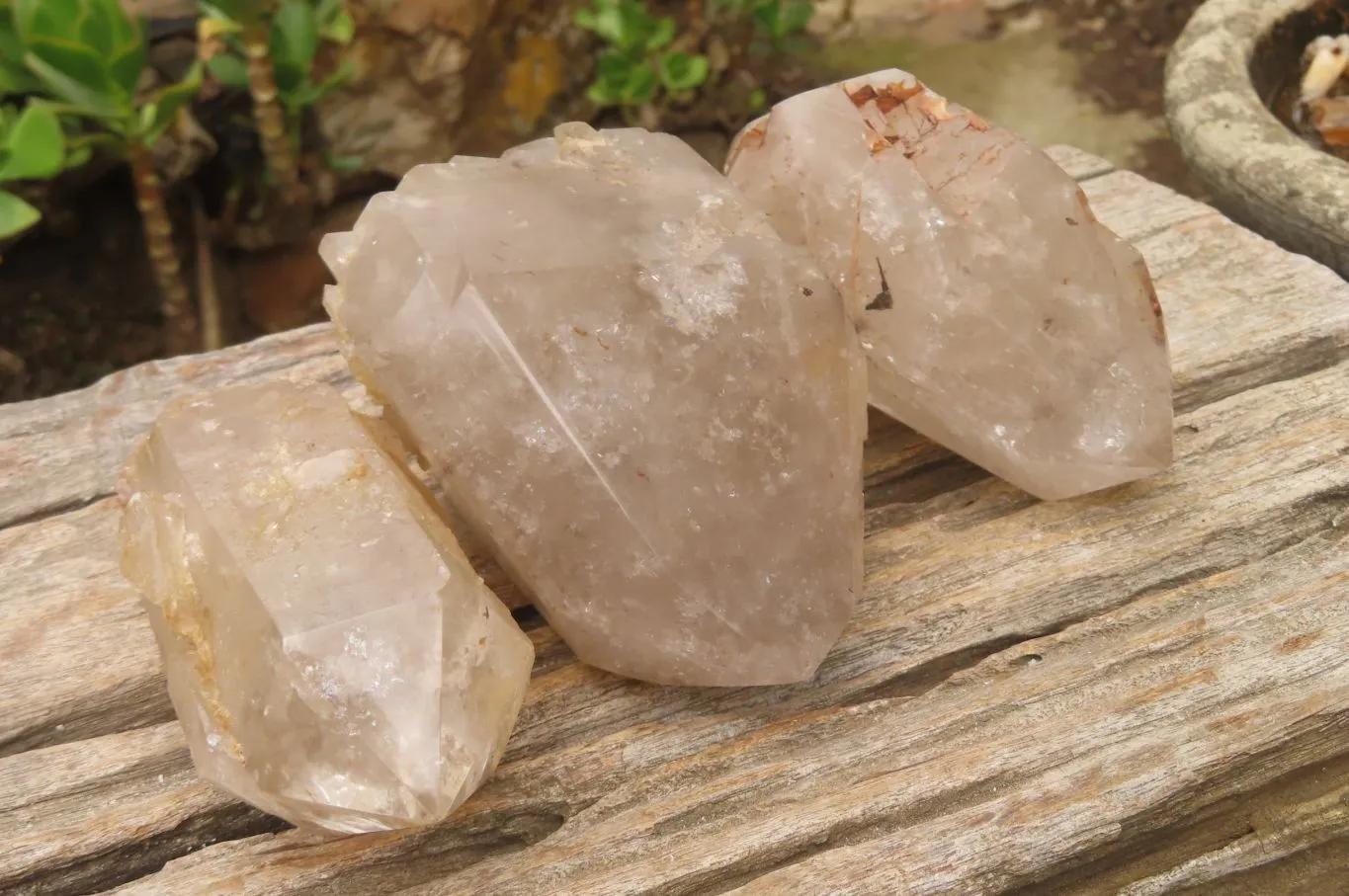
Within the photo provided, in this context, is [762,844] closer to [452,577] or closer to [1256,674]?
[452,577]

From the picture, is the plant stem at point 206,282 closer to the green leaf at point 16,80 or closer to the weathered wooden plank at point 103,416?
the green leaf at point 16,80

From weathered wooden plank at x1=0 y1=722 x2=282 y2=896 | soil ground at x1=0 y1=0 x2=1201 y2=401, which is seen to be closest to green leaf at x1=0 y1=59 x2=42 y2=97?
soil ground at x1=0 y1=0 x2=1201 y2=401

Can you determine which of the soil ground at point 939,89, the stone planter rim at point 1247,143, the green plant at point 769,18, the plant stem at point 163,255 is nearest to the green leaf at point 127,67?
the plant stem at point 163,255

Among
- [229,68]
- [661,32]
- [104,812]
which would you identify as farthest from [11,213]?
[661,32]

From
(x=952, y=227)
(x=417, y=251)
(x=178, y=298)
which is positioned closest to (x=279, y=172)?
(x=178, y=298)

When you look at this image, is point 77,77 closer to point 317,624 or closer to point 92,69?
point 92,69

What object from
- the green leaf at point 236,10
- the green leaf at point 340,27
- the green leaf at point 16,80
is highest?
the green leaf at point 236,10
